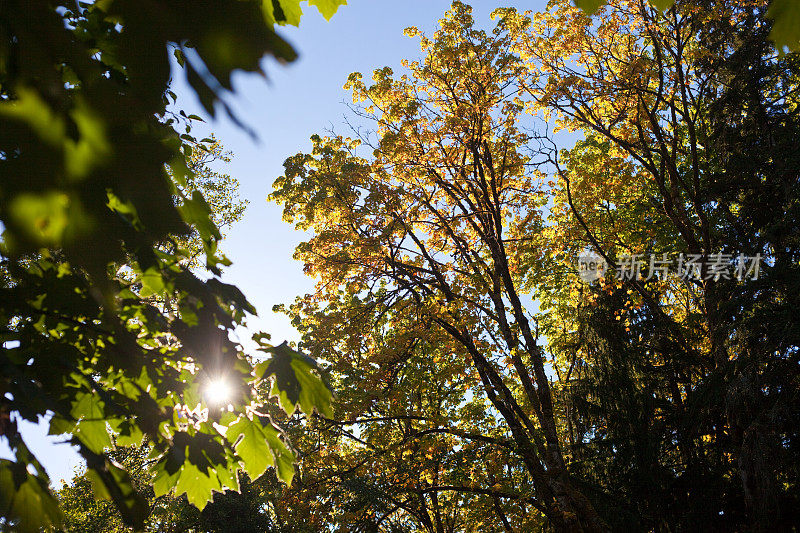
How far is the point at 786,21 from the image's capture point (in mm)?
1044

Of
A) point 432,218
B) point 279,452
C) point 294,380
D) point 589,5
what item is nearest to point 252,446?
point 279,452

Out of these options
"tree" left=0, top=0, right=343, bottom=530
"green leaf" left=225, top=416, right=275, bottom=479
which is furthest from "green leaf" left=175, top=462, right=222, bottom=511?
"green leaf" left=225, top=416, right=275, bottom=479

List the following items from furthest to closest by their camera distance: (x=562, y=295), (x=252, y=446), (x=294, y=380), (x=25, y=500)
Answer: (x=562, y=295)
(x=252, y=446)
(x=294, y=380)
(x=25, y=500)

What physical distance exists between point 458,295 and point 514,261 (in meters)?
2.06

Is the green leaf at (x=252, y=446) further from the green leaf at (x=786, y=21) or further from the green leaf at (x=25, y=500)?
the green leaf at (x=786, y=21)

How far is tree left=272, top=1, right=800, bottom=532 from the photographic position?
10.0 meters

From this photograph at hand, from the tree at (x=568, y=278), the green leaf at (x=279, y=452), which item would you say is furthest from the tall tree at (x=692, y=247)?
the green leaf at (x=279, y=452)

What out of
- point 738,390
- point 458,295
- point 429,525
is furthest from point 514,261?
point 429,525

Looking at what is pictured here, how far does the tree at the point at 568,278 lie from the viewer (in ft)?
32.8

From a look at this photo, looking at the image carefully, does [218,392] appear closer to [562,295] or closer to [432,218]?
[432,218]

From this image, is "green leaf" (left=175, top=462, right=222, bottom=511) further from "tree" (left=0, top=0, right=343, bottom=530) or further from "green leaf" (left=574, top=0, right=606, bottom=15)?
"green leaf" (left=574, top=0, right=606, bottom=15)

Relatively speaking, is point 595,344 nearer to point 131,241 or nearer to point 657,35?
point 657,35

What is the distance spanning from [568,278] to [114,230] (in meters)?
14.2

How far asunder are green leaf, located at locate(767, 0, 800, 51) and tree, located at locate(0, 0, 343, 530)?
0.95 m
